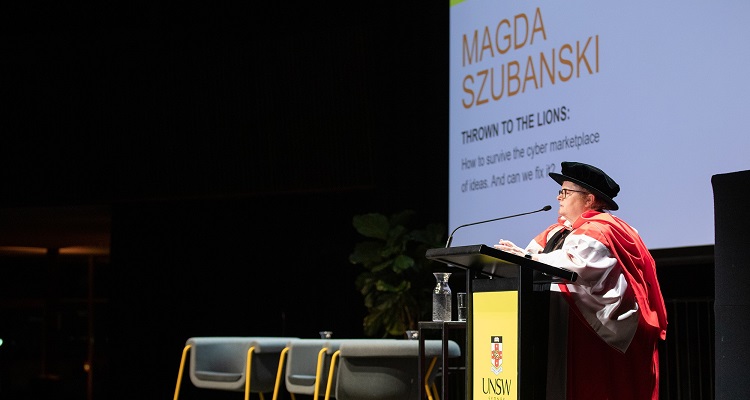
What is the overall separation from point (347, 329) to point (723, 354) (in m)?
5.27

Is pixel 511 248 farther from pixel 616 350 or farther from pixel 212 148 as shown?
pixel 212 148

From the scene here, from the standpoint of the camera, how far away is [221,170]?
25.7ft

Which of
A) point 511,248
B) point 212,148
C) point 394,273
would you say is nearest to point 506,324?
point 511,248

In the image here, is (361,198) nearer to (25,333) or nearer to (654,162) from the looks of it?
(654,162)

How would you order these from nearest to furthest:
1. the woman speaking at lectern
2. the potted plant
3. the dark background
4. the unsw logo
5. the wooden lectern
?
the wooden lectern
the unsw logo
the woman speaking at lectern
the potted plant
the dark background

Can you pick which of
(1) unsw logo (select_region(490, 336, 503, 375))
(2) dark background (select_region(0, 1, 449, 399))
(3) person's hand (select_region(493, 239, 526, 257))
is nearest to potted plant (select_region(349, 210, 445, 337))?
(2) dark background (select_region(0, 1, 449, 399))

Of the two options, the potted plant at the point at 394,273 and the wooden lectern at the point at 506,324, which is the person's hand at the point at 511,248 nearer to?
the wooden lectern at the point at 506,324

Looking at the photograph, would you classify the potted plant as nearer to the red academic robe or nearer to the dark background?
the dark background

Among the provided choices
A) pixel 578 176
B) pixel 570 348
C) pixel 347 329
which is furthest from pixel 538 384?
pixel 347 329

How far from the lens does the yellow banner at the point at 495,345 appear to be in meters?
3.02

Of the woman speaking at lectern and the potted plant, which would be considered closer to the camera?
the woman speaking at lectern

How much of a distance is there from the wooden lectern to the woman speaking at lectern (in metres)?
0.11

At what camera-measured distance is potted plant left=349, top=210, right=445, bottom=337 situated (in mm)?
6246

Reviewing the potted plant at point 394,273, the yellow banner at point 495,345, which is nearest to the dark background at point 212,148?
the potted plant at point 394,273
